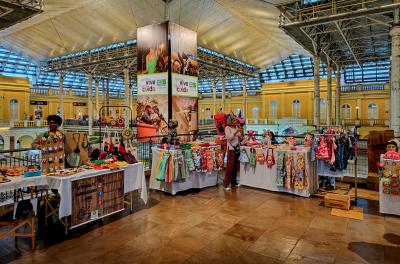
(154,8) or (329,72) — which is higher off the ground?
(154,8)

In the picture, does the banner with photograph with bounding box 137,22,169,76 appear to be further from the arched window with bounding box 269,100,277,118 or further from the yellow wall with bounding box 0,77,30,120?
the yellow wall with bounding box 0,77,30,120

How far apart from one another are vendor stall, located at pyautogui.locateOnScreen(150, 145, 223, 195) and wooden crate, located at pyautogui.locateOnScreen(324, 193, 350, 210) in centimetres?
280

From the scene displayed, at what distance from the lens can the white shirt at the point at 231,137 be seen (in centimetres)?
709

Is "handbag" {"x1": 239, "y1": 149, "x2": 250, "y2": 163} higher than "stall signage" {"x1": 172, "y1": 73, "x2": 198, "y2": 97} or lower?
lower

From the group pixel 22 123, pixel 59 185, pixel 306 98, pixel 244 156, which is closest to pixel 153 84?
pixel 244 156

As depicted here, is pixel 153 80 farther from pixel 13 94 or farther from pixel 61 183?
Answer: pixel 13 94

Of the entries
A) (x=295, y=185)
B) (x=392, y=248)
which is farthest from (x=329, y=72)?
(x=392, y=248)

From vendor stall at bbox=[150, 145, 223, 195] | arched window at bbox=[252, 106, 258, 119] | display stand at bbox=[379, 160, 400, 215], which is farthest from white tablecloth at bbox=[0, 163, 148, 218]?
arched window at bbox=[252, 106, 258, 119]

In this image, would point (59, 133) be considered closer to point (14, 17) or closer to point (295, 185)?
point (295, 185)

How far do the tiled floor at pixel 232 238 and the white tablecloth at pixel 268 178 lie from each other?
669 millimetres

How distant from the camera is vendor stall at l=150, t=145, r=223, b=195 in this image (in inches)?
251

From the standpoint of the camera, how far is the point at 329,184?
268 inches

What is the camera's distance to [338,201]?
5.54 metres

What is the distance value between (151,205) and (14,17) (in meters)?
12.0
